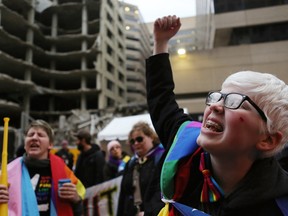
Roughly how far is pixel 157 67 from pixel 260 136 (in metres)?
0.66

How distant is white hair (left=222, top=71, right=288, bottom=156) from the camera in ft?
3.98

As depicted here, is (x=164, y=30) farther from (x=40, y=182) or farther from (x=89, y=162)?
(x=89, y=162)

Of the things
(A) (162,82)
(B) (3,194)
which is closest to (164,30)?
(A) (162,82)

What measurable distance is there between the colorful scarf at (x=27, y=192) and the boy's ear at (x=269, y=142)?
1.72 metres

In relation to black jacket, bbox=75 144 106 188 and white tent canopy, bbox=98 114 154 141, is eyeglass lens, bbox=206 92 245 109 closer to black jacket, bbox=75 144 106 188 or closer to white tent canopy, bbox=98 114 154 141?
black jacket, bbox=75 144 106 188

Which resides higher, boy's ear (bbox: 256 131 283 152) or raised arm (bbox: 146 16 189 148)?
raised arm (bbox: 146 16 189 148)

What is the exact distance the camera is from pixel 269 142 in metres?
1.24

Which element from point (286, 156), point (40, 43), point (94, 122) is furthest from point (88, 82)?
point (286, 156)

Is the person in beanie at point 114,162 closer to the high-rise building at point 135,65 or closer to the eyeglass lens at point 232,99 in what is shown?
the eyeglass lens at point 232,99

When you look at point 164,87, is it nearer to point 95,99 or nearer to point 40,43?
point 40,43

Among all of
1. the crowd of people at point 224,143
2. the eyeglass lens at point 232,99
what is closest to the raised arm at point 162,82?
the crowd of people at point 224,143

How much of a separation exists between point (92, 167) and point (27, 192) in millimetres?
3162

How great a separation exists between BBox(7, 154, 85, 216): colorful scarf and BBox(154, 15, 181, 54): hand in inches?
57.1

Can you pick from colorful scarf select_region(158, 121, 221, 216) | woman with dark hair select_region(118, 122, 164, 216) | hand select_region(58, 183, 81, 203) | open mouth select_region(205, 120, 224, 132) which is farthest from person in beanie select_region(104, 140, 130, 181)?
open mouth select_region(205, 120, 224, 132)
